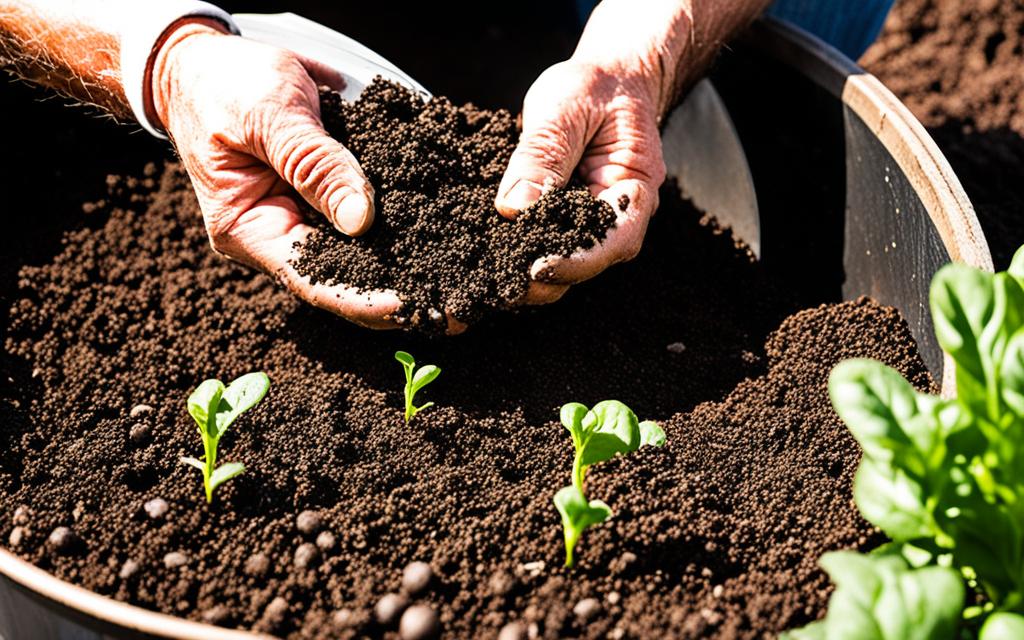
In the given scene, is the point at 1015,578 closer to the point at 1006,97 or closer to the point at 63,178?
the point at 63,178

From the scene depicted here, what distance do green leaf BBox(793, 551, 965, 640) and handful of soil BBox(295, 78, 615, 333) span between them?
0.73 meters

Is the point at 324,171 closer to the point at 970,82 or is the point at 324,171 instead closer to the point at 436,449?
the point at 436,449

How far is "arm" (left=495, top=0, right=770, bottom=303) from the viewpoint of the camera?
1.57 meters

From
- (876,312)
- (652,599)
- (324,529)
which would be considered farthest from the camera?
(876,312)

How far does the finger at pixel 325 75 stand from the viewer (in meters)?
1.82

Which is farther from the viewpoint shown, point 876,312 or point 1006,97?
point 1006,97

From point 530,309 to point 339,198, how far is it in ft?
1.35

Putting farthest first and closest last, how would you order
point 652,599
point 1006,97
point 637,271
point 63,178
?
point 1006,97, point 63,178, point 637,271, point 652,599

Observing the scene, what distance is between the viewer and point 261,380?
4.54ft

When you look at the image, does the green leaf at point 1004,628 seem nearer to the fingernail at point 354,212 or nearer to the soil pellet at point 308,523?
the soil pellet at point 308,523

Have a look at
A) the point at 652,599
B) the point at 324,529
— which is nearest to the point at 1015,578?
the point at 652,599

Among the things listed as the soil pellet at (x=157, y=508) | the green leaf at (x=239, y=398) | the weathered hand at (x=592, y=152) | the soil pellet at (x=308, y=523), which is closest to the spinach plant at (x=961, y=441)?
the weathered hand at (x=592, y=152)

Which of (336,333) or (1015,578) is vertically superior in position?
(1015,578)

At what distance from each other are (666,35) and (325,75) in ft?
2.34
